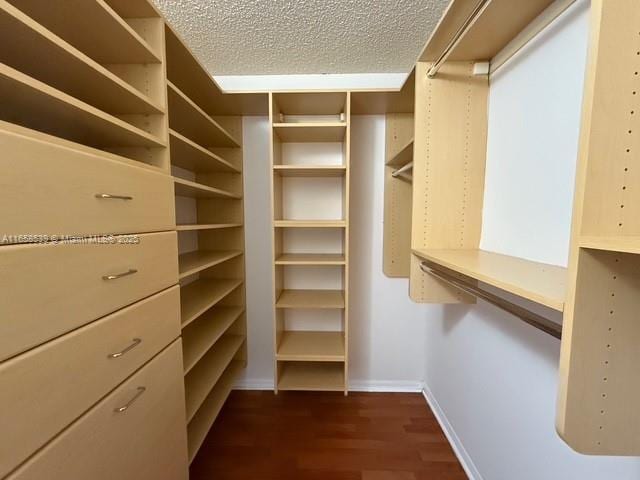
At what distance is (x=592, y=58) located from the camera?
47 cm

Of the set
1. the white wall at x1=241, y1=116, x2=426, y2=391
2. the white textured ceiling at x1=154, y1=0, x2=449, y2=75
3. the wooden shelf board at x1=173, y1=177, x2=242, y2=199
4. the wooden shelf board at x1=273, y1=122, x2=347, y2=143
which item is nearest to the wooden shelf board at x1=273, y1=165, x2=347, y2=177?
the white wall at x1=241, y1=116, x2=426, y2=391

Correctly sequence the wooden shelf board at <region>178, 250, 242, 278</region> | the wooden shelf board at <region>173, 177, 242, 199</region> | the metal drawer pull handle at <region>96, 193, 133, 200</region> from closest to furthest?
the metal drawer pull handle at <region>96, 193, 133, 200</region>, the wooden shelf board at <region>173, 177, 242, 199</region>, the wooden shelf board at <region>178, 250, 242, 278</region>

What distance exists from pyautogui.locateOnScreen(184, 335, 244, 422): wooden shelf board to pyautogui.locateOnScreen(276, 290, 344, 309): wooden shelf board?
51cm

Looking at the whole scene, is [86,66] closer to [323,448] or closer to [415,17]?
[415,17]

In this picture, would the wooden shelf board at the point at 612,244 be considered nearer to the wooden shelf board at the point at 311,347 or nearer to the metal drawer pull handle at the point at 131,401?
the metal drawer pull handle at the point at 131,401

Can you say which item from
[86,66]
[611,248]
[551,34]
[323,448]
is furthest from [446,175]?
[323,448]

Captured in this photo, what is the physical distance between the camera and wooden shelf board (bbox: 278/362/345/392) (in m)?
1.88

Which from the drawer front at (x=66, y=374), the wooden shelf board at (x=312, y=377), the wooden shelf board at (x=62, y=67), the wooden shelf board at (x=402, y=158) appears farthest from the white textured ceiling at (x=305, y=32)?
the wooden shelf board at (x=312, y=377)

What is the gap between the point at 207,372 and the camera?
1.62 m

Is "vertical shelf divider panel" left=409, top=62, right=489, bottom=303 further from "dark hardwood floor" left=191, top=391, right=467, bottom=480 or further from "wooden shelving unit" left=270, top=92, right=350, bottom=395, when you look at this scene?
"dark hardwood floor" left=191, top=391, right=467, bottom=480

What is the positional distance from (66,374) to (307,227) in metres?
1.44

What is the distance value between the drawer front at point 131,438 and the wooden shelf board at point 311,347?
0.78 m

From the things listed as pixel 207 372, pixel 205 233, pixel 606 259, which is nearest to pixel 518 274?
pixel 606 259

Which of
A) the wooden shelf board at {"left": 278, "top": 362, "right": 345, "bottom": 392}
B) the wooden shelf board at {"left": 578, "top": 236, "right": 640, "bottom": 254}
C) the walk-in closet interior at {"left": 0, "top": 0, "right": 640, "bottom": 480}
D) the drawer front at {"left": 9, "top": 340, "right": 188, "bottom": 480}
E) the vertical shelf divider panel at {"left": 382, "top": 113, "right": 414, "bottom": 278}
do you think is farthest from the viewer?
the vertical shelf divider panel at {"left": 382, "top": 113, "right": 414, "bottom": 278}
